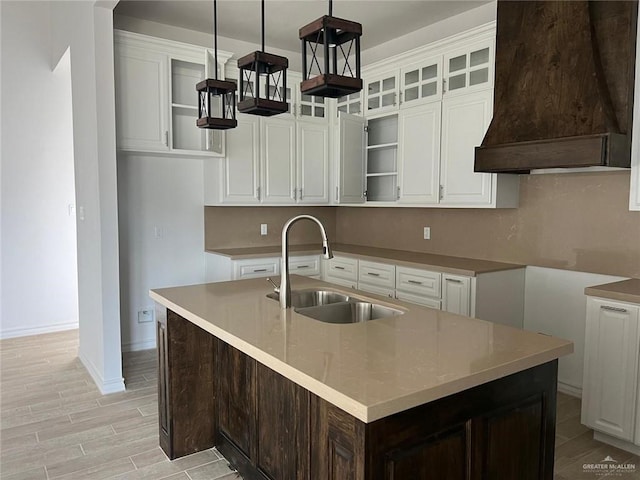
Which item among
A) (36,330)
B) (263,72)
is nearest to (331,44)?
(263,72)

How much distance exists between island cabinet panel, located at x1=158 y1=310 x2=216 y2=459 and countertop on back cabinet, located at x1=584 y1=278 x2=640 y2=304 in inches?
84.9

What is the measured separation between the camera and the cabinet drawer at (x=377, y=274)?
13.6 feet

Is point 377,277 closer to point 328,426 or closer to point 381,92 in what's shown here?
point 381,92

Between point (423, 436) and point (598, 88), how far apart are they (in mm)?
2332

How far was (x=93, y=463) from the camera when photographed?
2.58m

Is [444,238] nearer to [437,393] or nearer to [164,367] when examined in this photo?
[164,367]

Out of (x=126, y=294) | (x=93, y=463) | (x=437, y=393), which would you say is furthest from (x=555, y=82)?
(x=126, y=294)

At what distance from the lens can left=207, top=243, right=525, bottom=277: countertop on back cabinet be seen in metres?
3.62

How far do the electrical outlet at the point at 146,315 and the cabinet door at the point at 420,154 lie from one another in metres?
2.56

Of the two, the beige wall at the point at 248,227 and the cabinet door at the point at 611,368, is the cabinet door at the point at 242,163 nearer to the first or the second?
the beige wall at the point at 248,227

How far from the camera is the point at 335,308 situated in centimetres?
242

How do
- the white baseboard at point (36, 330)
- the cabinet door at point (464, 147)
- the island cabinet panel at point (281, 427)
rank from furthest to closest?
the white baseboard at point (36, 330)
the cabinet door at point (464, 147)
the island cabinet panel at point (281, 427)

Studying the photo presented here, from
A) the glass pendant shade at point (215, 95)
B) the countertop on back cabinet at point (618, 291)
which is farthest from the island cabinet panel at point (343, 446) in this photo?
the countertop on back cabinet at point (618, 291)

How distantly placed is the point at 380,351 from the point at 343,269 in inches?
124
